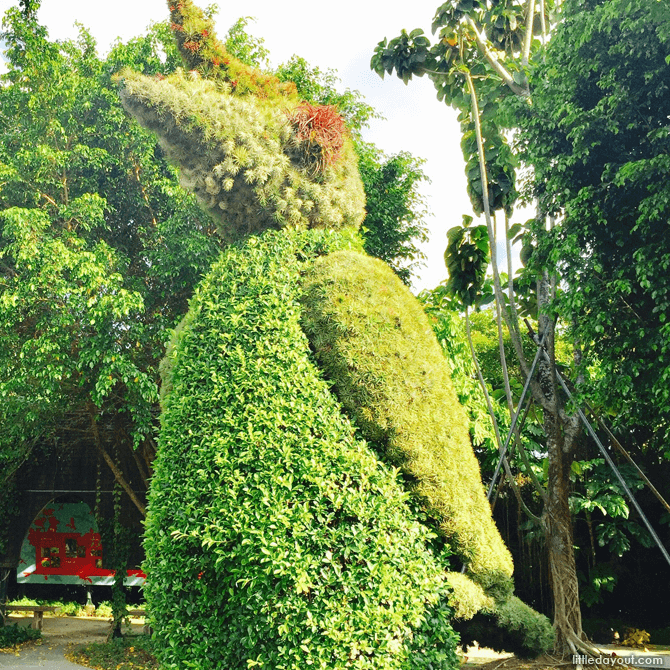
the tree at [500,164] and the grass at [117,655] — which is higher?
the tree at [500,164]

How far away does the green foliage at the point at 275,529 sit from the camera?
319 cm

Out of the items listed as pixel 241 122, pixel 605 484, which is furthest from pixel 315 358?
pixel 605 484

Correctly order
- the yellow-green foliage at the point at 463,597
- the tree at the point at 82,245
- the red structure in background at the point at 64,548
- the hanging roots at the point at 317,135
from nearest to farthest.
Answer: the yellow-green foliage at the point at 463,597 → the hanging roots at the point at 317,135 → the tree at the point at 82,245 → the red structure in background at the point at 64,548

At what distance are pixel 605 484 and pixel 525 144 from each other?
A: 525 cm

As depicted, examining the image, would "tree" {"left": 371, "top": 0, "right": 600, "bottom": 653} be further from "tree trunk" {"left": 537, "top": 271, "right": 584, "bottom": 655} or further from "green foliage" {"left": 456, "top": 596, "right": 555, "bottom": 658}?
"green foliage" {"left": 456, "top": 596, "right": 555, "bottom": 658}

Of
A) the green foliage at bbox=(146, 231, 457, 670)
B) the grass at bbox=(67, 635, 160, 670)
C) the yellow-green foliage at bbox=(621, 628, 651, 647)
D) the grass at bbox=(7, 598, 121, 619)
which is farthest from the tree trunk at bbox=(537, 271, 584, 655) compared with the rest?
the grass at bbox=(7, 598, 121, 619)

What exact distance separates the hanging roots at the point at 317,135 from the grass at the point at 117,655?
23.1ft

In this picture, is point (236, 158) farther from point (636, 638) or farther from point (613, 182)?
point (636, 638)

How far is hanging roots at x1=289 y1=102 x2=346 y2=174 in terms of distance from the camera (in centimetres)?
479

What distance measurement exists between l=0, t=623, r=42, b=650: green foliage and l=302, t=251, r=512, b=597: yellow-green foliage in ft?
32.2

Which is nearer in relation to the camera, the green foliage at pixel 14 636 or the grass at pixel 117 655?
the grass at pixel 117 655

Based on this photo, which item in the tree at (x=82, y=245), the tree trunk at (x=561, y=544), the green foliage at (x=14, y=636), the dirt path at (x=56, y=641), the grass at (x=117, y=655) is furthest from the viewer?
the green foliage at (x=14, y=636)

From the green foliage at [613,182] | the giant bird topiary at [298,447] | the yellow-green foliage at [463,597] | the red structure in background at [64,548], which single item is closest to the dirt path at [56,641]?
the red structure in background at [64,548]

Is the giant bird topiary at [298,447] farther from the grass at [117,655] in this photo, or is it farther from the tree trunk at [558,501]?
the grass at [117,655]
